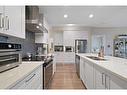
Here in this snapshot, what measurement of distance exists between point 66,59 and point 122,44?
386 centimetres

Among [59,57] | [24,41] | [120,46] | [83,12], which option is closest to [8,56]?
[24,41]

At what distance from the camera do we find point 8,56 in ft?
6.36

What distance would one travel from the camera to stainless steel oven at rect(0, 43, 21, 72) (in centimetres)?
176

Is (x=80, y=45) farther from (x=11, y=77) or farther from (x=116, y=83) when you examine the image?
(x=11, y=77)

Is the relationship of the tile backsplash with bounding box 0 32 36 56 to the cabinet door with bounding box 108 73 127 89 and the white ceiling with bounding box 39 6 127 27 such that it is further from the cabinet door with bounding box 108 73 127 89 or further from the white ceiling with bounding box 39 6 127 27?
the cabinet door with bounding box 108 73 127 89

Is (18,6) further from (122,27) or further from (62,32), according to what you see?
(122,27)

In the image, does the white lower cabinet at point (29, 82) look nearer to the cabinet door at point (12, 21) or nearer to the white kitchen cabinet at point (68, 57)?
the cabinet door at point (12, 21)

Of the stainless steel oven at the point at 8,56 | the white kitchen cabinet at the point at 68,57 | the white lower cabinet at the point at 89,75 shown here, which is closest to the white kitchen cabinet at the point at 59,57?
the white kitchen cabinet at the point at 68,57

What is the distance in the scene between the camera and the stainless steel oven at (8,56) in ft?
5.77

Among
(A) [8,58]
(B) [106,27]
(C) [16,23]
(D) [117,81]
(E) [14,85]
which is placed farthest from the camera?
(B) [106,27]

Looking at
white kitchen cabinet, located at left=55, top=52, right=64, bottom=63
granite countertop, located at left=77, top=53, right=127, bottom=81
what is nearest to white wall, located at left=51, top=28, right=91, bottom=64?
white kitchen cabinet, located at left=55, top=52, right=64, bottom=63

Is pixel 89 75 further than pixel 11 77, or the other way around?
pixel 89 75

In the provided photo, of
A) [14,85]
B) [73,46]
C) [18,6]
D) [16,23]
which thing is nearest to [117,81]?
[14,85]

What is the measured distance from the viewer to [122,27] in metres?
10.7
